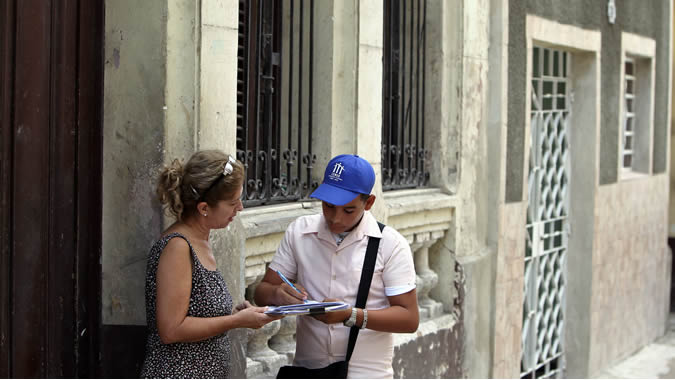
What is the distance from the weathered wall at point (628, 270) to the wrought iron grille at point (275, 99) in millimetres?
4923

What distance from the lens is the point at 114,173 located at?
441cm

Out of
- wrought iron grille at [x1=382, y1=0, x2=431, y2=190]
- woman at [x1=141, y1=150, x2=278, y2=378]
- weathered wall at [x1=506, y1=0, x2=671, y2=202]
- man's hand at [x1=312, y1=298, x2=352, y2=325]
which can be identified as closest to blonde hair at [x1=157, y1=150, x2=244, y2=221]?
woman at [x1=141, y1=150, x2=278, y2=378]

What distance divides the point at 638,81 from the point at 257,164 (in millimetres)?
7809

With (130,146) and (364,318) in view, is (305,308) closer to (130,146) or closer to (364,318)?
(364,318)

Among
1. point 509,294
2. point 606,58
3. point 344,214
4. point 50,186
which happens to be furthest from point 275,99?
point 606,58

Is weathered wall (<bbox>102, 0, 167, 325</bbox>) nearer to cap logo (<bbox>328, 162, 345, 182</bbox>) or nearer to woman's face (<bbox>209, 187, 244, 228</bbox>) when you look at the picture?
woman's face (<bbox>209, 187, 244, 228</bbox>)

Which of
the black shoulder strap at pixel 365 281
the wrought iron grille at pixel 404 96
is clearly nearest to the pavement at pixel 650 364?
the wrought iron grille at pixel 404 96

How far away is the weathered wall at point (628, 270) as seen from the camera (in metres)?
10.0

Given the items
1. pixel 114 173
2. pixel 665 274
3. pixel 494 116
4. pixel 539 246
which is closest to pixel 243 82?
pixel 114 173

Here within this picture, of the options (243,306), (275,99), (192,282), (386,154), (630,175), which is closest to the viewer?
(192,282)

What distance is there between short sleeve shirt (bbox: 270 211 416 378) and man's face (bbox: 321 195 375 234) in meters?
0.04

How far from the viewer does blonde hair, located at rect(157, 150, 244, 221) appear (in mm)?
3701

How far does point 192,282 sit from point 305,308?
18.2 inches

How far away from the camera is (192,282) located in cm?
369
